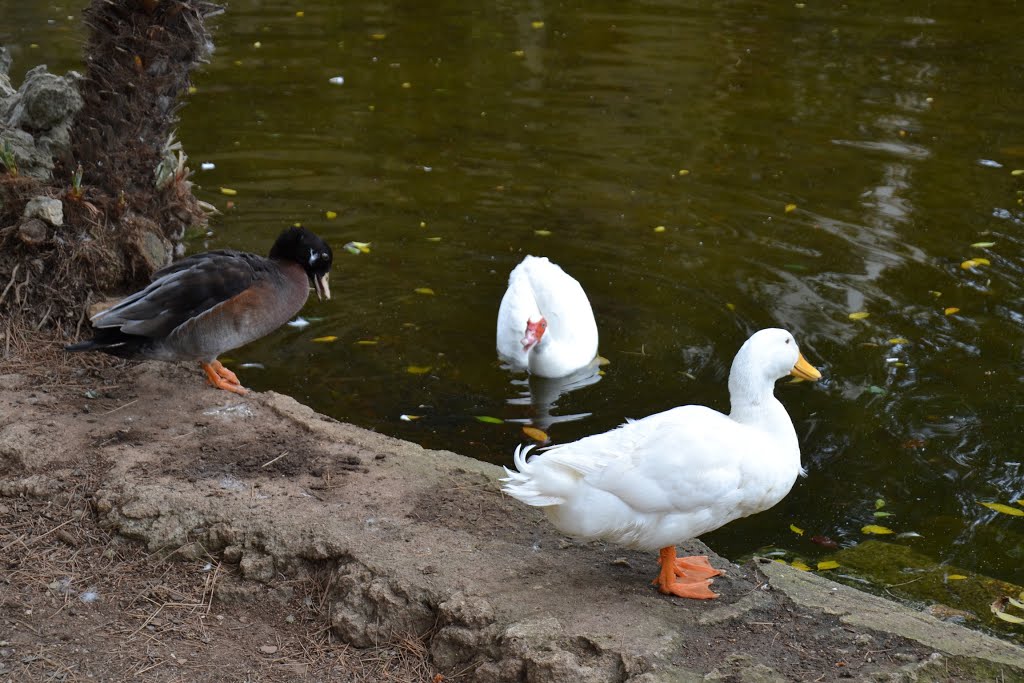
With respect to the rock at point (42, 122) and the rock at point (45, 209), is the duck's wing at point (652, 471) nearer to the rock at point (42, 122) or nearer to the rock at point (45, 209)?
the rock at point (45, 209)

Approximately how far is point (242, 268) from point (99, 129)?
133 centimetres

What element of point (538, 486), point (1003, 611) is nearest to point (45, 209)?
point (538, 486)

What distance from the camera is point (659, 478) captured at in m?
3.83

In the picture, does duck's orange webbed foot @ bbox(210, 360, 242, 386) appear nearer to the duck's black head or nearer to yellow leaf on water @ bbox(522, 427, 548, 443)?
the duck's black head

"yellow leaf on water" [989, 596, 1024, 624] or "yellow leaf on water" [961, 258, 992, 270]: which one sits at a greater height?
"yellow leaf on water" [961, 258, 992, 270]

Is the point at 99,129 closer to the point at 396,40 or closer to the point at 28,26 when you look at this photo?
the point at 396,40

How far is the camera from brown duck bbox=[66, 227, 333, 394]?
5227 mm

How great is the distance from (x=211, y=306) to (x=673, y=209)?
500 cm

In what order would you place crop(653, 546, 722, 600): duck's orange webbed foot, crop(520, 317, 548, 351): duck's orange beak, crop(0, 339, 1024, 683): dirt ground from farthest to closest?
crop(520, 317, 548, 351): duck's orange beak, crop(653, 546, 722, 600): duck's orange webbed foot, crop(0, 339, 1024, 683): dirt ground

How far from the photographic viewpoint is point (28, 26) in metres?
14.8

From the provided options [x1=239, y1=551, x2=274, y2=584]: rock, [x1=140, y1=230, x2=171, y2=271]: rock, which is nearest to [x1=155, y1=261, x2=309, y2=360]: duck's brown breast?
[x1=140, y1=230, x2=171, y2=271]: rock

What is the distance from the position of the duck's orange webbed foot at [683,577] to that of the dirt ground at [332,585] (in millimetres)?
56

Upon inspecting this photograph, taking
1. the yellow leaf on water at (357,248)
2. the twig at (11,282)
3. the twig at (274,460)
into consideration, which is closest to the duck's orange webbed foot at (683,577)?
the twig at (274,460)

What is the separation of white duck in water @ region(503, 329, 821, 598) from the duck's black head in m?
2.21
